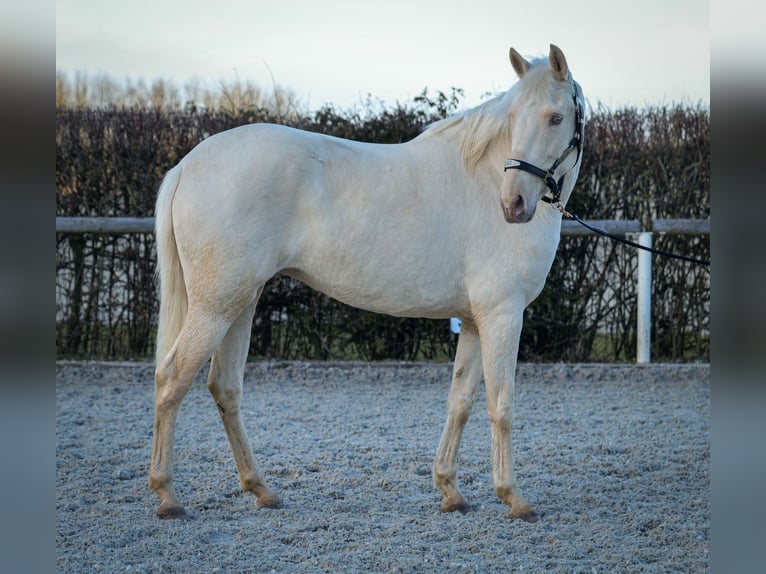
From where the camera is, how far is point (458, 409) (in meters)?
3.67

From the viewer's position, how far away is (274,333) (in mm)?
7691

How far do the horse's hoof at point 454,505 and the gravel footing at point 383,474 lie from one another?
0.04m

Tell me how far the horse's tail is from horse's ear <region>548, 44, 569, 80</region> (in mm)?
1789

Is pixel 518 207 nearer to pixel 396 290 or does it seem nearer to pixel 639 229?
pixel 396 290

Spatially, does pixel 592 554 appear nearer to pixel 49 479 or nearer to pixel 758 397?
pixel 758 397

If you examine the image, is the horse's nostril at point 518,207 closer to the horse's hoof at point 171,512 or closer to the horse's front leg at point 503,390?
the horse's front leg at point 503,390

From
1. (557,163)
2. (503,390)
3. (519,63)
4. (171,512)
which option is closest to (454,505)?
(503,390)

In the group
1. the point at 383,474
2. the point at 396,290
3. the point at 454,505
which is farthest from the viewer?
the point at 383,474

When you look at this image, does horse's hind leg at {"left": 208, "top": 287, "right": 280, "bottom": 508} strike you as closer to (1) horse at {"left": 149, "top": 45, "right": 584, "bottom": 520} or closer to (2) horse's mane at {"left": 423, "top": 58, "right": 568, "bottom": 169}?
(1) horse at {"left": 149, "top": 45, "right": 584, "bottom": 520}

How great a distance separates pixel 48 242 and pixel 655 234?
712 cm

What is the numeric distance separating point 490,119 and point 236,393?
181 cm

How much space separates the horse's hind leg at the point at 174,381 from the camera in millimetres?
3312

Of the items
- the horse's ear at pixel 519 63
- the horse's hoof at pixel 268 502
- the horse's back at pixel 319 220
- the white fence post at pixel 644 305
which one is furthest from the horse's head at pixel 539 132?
the white fence post at pixel 644 305

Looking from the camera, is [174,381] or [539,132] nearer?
[539,132]
